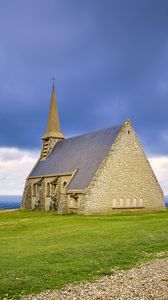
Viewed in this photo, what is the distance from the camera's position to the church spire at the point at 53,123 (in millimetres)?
62656

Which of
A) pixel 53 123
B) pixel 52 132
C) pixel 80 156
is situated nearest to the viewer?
pixel 80 156

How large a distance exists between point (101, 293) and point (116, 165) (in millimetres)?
33397

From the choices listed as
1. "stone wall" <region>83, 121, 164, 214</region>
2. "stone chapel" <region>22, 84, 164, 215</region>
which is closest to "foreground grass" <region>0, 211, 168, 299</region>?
"stone wall" <region>83, 121, 164, 214</region>

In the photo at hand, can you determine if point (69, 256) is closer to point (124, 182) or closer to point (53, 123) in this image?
point (124, 182)

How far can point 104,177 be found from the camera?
42.7 meters

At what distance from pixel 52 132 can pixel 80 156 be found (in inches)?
586

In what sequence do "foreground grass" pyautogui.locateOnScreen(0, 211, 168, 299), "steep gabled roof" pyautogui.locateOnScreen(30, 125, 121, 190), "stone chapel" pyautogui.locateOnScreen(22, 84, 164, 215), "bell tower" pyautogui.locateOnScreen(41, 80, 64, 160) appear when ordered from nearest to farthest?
"foreground grass" pyautogui.locateOnScreen(0, 211, 168, 299)
"stone chapel" pyautogui.locateOnScreen(22, 84, 164, 215)
"steep gabled roof" pyautogui.locateOnScreen(30, 125, 121, 190)
"bell tower" pyautogui.locateOnScreen(41, 80, 64, 160)

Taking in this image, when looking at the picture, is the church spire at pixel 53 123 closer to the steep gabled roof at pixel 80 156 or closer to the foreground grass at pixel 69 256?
the steep gabled roof at pixel 80 156

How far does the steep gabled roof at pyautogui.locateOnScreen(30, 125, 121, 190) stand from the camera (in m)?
44.0

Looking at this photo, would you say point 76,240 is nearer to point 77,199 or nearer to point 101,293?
point 101,293

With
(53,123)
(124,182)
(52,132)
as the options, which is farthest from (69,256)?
(53,123)

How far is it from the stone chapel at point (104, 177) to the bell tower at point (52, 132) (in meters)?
7.69

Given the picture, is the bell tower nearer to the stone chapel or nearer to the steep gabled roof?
the steep gabled roof

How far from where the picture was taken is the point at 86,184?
41.9 meters
